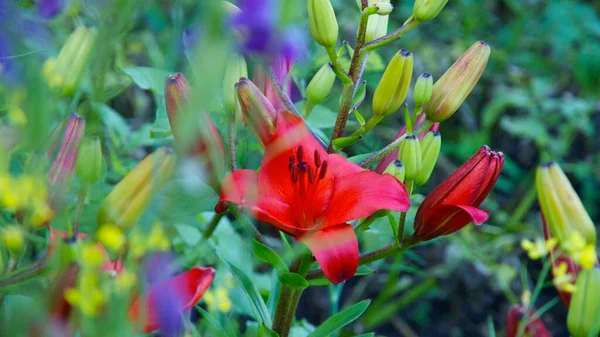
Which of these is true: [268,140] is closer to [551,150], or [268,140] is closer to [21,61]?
[21,61]

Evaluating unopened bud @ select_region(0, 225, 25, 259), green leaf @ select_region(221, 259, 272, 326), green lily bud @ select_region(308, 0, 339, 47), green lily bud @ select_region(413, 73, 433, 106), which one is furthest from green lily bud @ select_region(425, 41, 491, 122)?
unopened bud @ select_region(0, 225, 25, 259)

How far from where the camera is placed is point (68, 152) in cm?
56

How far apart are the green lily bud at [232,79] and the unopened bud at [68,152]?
0.15 meters

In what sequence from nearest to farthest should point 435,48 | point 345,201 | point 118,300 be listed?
1. point 118,300
2. point 345,201
3. point 435,48

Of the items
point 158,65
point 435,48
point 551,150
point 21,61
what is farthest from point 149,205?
point 435,48

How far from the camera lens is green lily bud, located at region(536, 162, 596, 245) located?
0.73 metres

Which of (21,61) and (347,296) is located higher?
(21,61)

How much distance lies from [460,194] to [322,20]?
0.19m

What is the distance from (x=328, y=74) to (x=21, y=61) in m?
0.29

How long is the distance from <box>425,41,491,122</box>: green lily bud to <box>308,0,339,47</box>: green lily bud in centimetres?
11

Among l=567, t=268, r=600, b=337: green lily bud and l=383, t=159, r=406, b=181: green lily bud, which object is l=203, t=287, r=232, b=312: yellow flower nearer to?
l=383, t=159, r=406, b=181: green lily bud

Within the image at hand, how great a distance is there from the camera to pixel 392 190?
1.97 ft

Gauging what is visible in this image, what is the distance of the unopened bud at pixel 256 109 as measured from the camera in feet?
2.06

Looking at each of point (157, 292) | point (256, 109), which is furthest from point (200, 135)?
point (157, 292)
